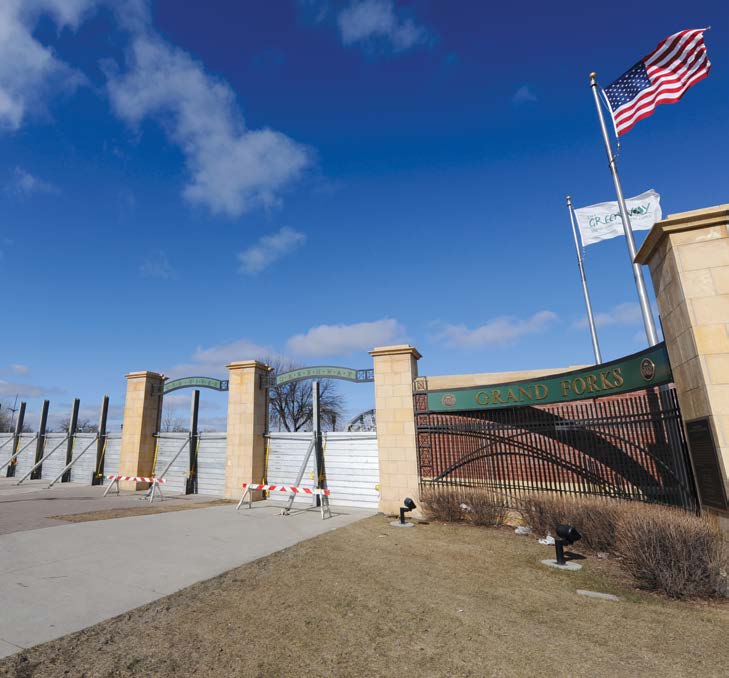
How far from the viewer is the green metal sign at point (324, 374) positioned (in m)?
13.8

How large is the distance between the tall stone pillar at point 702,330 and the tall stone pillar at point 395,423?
6.73 m

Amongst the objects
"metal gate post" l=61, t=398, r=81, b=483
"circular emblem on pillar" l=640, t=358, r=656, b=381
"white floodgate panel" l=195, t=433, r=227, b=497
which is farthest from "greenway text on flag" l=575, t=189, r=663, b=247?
"metal gate post" l=61, t=398, r=81, b=483

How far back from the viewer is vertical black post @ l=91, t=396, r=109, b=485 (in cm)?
1942

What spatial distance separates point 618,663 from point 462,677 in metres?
1.49


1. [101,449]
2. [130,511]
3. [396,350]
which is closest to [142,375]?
[101,449]

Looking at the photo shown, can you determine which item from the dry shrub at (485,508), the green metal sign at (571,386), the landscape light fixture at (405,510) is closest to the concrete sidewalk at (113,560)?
the landscape light fixture at (405,510)

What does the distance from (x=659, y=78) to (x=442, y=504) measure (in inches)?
525

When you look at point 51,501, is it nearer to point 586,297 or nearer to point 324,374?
point 324,374

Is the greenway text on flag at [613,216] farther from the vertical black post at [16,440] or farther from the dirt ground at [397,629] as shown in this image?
the vertical black post at [16,440]

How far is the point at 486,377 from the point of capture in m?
13.7

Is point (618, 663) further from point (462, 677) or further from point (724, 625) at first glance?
point (724, 625)

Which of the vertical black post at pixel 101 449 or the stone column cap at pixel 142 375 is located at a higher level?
the stone column cap at pixel 142 375

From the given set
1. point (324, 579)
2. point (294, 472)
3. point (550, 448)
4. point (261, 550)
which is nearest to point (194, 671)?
point (324, 579)

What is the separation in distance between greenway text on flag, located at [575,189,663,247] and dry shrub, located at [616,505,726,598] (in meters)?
13.3
